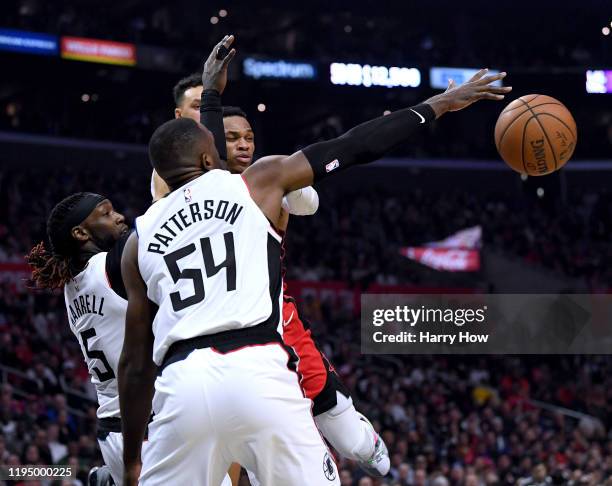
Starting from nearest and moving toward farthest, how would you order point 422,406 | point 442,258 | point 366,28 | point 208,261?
point 208,261 → point 422,406 → point 442,258 → point 366,28

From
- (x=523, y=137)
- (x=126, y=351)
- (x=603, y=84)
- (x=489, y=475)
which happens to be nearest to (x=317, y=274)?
(x=489, y=475)

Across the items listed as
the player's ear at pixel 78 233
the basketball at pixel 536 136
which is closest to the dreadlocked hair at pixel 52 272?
the player's ear at pixel 78 233

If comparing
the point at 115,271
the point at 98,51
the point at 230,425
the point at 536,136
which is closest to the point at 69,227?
the point at 115,271

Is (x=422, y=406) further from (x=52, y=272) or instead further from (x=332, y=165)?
(x=332, y=165)

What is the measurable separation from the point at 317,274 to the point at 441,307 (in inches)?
115

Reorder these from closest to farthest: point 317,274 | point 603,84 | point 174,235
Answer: point 174,235, point 317,274, point 603,84

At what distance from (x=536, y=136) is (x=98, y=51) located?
62.8ft

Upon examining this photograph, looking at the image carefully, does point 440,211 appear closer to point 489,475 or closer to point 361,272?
point 361,272

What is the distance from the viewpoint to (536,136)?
603cm

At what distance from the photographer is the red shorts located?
4.77 m

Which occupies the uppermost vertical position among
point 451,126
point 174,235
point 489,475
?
Result: point 451,126

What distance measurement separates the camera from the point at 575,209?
2708 cm

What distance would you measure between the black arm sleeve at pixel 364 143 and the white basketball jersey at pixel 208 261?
31 centimetres

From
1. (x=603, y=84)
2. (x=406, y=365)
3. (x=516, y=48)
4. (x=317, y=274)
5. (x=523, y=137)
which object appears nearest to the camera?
(x=523, y=137)
